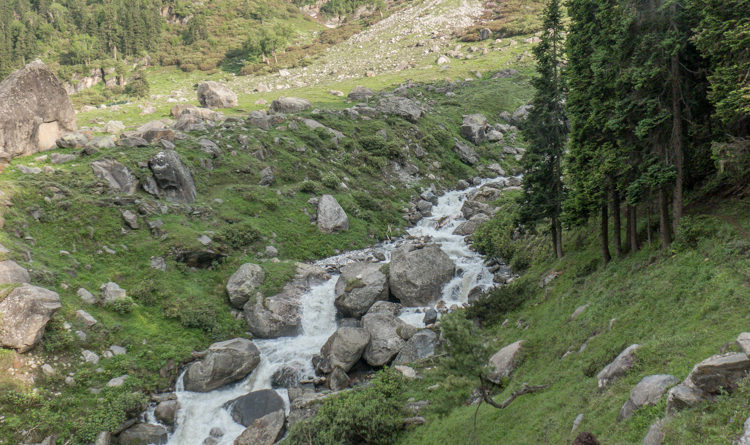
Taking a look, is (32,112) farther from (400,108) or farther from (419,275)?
(400,108)

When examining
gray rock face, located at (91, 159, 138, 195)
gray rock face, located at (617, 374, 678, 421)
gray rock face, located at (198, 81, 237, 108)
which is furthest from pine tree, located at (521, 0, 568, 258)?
gray rock face, located at (198, 81, 237, 108)

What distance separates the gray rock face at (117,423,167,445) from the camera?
20359 mm

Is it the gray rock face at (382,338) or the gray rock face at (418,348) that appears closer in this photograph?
the gray rock face at (418,348)

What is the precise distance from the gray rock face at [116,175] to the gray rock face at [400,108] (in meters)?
41.5

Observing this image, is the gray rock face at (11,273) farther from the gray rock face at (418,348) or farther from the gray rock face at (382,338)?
Answer: the gray rock face at (418,348)

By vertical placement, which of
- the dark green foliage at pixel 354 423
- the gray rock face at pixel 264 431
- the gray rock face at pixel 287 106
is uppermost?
the gray rock face at pixel 287 106

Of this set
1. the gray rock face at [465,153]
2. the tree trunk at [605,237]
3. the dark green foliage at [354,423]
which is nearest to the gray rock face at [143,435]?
the dark green foliage at [354,423]

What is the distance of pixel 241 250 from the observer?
35219mm

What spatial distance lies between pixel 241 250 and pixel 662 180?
99.5ft

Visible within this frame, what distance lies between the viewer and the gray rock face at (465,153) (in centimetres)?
6456

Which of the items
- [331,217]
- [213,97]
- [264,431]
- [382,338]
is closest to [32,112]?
[331,217]

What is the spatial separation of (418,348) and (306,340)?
27.8ft

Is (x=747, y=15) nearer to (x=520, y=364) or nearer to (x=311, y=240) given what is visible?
(x=520, y=364)

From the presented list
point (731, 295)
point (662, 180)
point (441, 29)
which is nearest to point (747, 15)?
point (662, 180)
